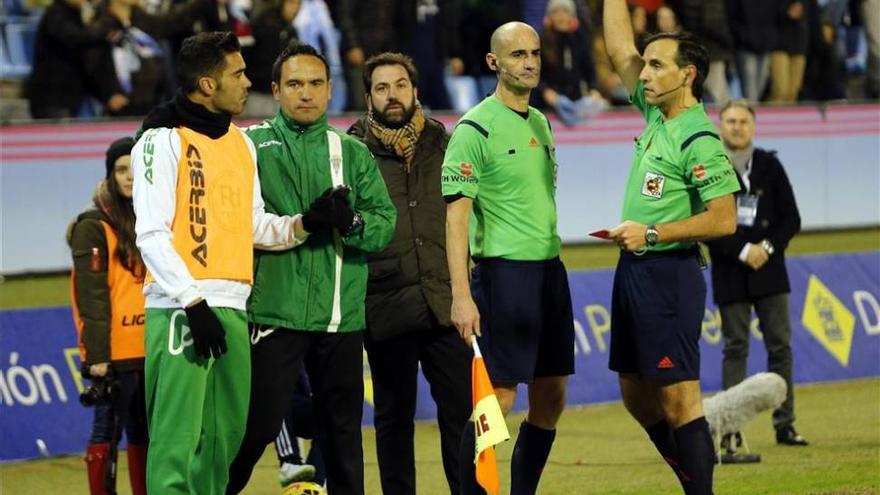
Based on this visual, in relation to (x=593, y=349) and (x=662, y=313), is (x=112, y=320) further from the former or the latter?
(x=593, y=349)

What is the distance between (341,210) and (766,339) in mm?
4960

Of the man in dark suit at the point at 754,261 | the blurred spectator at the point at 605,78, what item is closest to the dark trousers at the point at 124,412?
the man in dark suit at the point at 754,261

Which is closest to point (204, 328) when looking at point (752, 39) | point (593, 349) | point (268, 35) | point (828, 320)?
point (593, 349)

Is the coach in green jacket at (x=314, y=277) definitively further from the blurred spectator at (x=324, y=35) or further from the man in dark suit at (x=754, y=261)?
the blurred spectator at (x=324, y=35)

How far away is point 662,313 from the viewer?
7.90 meters

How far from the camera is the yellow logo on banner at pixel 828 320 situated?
46.0ft

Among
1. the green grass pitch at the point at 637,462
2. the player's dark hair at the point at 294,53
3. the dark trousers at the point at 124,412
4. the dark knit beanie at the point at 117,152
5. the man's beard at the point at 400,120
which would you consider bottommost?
the green grass pitch at the point at 637,462

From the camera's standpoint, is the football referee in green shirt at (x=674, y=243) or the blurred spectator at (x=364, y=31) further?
the blurred spectator at (x=364, y=31)

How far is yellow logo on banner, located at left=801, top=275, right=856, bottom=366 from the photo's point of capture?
551 inches

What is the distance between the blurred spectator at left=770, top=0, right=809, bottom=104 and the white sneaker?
41.9ft

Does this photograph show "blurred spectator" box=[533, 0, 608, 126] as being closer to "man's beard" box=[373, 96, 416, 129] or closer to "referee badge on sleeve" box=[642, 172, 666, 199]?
"man's beard" box=[373, 96, 416, 129]

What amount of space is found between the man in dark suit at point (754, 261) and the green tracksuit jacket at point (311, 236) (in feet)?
13.4

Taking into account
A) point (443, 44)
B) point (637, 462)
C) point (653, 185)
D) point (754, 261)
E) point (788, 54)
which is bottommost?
point (637, 462)

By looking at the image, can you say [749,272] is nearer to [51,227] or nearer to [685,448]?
[685,448]
